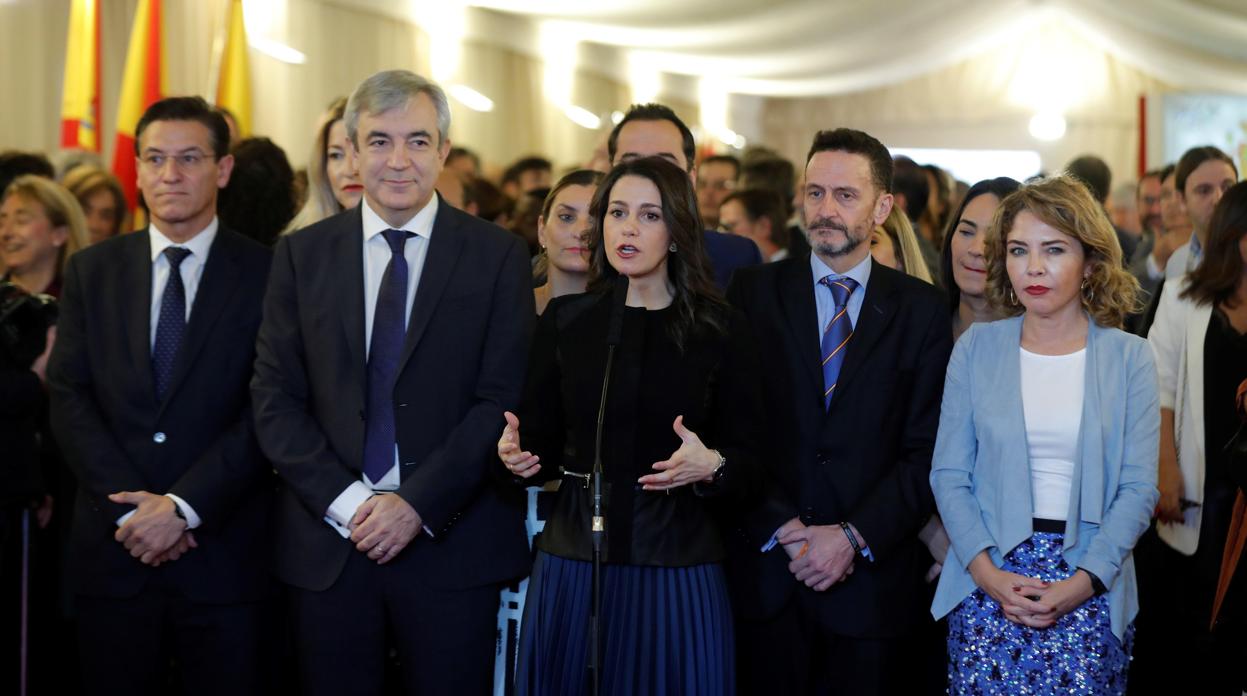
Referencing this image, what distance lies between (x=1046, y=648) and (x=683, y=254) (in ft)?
3.95

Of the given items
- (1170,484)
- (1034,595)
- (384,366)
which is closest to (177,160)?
(384,366)

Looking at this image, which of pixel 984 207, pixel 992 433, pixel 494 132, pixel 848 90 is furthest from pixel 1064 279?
pixel 848 90

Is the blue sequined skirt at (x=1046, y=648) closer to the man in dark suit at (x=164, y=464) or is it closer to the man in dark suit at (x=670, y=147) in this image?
the man in dark suit at (x=670, y=147)

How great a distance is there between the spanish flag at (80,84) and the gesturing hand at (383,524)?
4694 mm

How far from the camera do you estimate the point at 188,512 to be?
342 cm

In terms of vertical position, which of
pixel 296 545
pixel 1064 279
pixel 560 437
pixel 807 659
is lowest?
pixel 807 659

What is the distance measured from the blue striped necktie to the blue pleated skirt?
0.60 metres

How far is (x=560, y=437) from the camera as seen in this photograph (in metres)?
3.21

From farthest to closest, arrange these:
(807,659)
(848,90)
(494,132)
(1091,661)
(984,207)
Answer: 1. (848,90)
2. (494,132)
3. (984,207)
4. (807,659)
5. (1091,661)

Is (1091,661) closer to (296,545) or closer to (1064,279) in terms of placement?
(1064,279)

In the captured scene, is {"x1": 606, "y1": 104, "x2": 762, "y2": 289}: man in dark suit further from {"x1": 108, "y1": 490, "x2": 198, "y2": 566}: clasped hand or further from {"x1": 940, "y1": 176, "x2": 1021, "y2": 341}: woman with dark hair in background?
{"x1": 108, "y1": 490, "x2": 198, "y2": 566}: clasped hand

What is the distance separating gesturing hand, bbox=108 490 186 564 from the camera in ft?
11.1

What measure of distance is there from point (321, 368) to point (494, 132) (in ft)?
29.0

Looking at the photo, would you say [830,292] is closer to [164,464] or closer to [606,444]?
[606,444]
